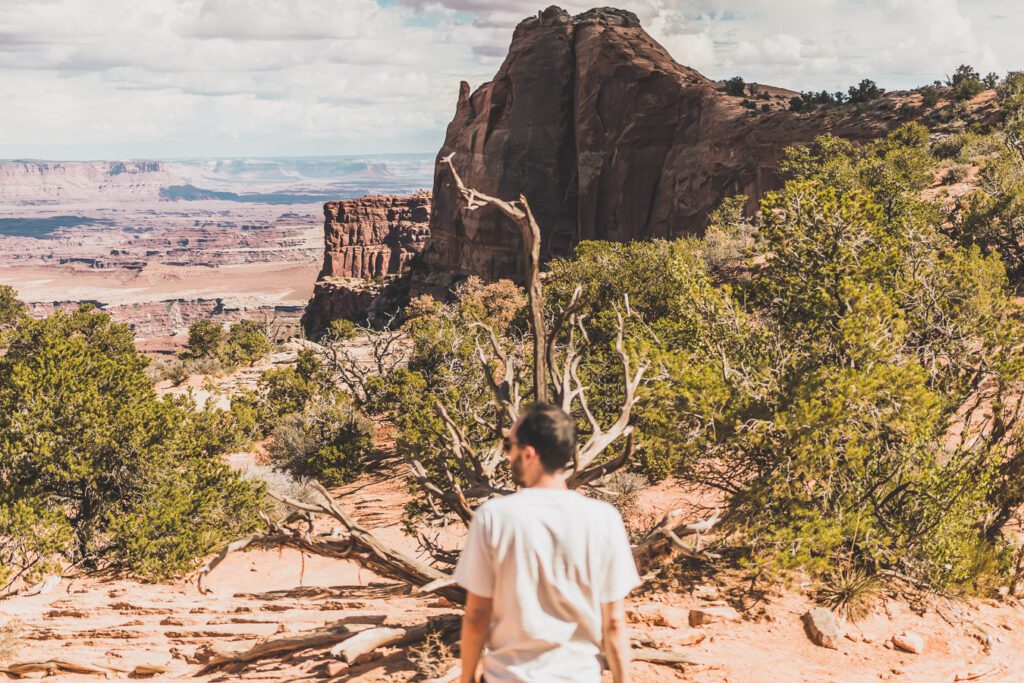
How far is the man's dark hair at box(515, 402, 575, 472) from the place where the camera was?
10.8ft

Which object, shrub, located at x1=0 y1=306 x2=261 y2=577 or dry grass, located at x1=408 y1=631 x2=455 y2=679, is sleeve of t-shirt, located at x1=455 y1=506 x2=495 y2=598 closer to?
dry grass, located at x1=408 y1=631 x2=455 y2=679

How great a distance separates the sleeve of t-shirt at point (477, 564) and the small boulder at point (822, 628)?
617cm

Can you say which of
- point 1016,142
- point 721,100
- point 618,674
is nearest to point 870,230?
point 618,674

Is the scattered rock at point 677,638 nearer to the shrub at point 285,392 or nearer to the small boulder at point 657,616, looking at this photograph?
the small boulder at point 657,616

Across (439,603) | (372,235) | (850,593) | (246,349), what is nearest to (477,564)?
(439,603)

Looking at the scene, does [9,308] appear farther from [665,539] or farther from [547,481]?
[547,481]

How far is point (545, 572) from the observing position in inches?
126

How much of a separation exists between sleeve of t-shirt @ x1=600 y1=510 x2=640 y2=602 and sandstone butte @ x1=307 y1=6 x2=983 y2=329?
2237 inches

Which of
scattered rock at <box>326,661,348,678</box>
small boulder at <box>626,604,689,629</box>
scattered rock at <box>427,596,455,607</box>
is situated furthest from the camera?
scattered rock at <box>427,596,455,607</box>

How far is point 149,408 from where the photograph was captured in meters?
15.9

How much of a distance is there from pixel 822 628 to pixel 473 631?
6.14 meters

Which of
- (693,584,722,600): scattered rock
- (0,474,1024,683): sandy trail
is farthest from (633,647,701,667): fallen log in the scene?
(693,584,722,600): scattered rock

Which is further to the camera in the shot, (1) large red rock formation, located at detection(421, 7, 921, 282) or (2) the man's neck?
(1) large red rock formation, located at detection(421, 7, 921, 282)

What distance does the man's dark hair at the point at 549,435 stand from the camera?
328 centimetres
